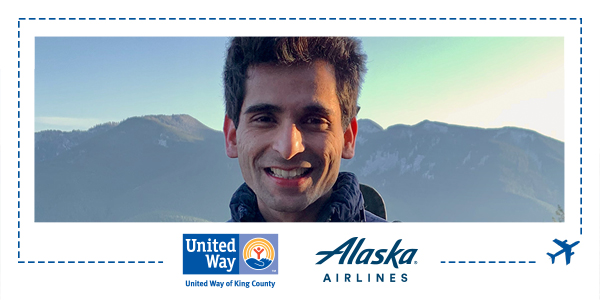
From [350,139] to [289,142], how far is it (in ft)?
2.40

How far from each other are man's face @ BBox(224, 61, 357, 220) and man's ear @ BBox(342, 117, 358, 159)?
6 centimetres

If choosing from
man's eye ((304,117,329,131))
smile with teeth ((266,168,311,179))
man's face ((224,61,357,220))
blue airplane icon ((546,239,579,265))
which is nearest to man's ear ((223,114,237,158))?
man's face ((224,61,357,220))

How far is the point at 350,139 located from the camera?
3840 millimetres

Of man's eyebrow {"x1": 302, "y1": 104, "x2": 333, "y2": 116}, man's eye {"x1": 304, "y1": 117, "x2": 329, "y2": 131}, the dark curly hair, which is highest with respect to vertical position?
the dark curly hair

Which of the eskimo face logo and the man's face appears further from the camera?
the eskimo face logo

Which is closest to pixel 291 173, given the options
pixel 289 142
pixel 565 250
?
pixel 289 142

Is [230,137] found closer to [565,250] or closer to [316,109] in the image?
[316,109]

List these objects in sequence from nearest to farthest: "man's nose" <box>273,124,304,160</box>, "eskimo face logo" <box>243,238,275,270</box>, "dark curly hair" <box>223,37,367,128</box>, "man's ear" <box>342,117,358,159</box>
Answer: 1. "man's nose" <box>273,124,304,160</box>
2. "dark curly hair" <box>223,37,367,128</box>
3. "eskimo face logo" <box>243,238,275,270</box>
4. "man's ear" <box>342,117,358,159</box>

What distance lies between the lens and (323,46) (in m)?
3.59

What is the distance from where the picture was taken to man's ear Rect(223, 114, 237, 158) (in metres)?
3.85

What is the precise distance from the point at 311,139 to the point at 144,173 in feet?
7.32

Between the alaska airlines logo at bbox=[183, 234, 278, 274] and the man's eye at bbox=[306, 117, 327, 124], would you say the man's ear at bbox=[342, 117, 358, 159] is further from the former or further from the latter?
the alaska airlines logo at bbox=[183, 234, 278, 274]

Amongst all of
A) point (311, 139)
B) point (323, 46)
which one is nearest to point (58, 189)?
point (311, 139)

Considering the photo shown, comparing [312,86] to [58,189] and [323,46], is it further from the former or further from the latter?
[58,189]
